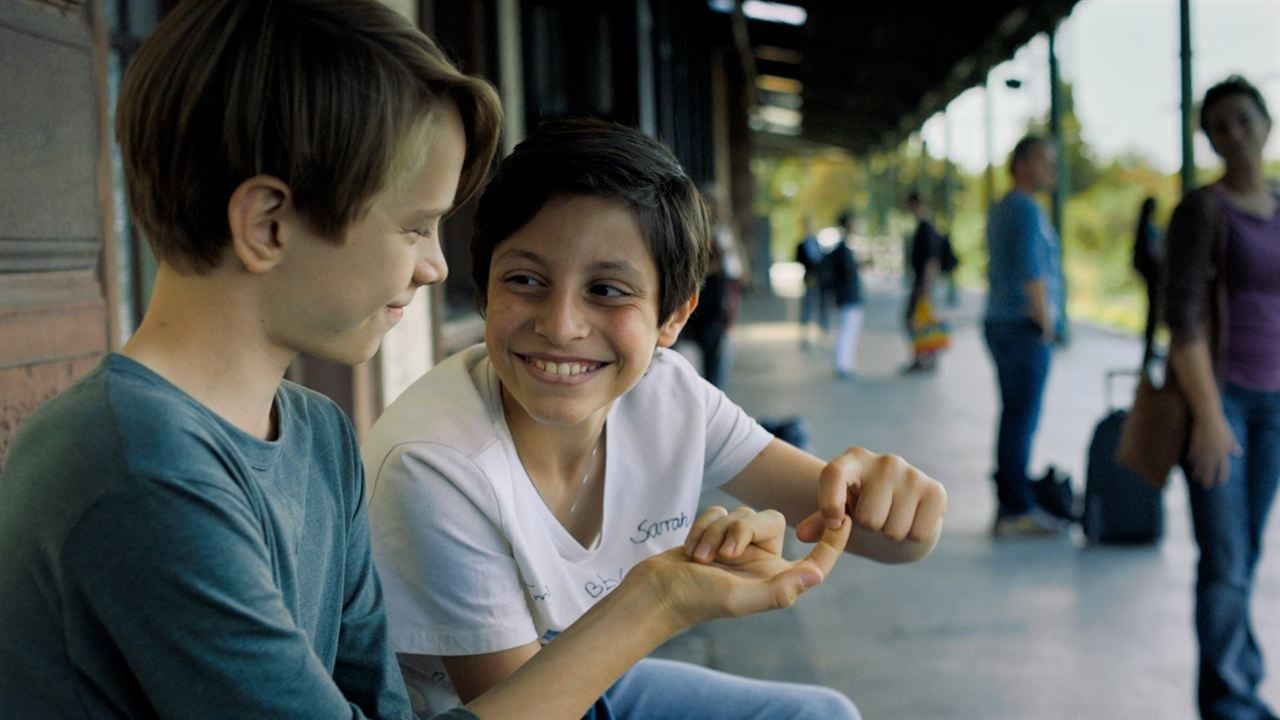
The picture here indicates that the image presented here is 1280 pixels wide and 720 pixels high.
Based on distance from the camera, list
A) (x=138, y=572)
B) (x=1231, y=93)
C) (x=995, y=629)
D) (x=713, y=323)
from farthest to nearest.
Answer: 1. (x=713, y=323)
2. (x=995, y=629)
3. (x=1231, y=93)
4. (x=138, y=572)

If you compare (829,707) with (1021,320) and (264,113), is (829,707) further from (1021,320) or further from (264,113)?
(1021,320)

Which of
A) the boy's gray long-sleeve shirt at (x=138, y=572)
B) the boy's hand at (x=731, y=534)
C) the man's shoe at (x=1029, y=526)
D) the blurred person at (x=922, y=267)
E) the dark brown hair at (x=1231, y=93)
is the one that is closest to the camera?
the boy's gray long-sleeve shirt at (x=138, y=572)

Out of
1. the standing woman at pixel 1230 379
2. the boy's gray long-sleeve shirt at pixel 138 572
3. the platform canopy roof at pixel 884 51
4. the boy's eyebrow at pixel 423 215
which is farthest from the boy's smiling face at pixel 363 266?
the platform canopy roof at pixel 884 51

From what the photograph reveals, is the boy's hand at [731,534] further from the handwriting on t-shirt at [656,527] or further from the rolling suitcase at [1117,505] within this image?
the rolling suitcase at [1117,505]

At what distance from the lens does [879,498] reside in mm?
1623

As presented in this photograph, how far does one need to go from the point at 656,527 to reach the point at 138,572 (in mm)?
957

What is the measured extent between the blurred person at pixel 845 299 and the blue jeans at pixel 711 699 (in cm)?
1035

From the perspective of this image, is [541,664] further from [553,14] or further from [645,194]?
[553,14]

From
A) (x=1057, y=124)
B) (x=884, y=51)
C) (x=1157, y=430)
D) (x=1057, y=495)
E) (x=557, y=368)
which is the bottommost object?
(x=1057, y=495)

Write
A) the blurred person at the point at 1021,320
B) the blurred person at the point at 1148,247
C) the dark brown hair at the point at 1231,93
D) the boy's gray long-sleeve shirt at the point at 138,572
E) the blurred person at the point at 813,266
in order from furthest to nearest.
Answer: the blurred person at the point at 813,266 < the blurred person at the point at 1021,320 < the blurred person at the point at 1148,247 < the dark brown hair at the point at 1231,93 < the boy's gray long-sleeve shirt at the point at 138,572

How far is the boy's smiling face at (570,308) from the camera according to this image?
5.43 ft

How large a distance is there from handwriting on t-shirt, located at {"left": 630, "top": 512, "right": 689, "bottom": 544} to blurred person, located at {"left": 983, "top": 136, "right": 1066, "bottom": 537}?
4.10 meters

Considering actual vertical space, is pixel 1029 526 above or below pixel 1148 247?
below

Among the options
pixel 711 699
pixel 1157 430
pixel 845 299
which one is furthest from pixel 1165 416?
pixel 845 299
